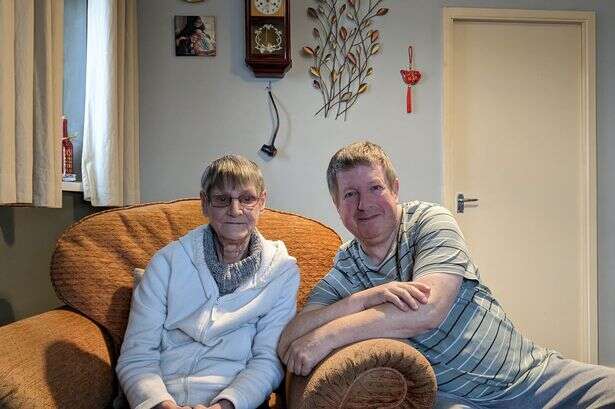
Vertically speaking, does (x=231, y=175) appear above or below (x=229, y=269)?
above

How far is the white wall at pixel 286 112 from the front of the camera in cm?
346

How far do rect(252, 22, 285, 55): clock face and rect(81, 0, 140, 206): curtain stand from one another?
654mm

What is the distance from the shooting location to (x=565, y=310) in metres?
3.69

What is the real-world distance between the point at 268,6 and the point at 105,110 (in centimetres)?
105

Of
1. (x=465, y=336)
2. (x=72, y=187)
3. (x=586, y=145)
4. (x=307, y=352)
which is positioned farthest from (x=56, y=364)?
(x=586, y=145)

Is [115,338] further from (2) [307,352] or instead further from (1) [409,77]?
(1) [409,77]

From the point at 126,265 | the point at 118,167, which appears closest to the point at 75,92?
the point at 118,167

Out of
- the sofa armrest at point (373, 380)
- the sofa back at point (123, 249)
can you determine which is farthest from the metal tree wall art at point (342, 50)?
the sofa armrest at point (373, 380)

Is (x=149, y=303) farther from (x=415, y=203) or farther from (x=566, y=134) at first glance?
(x=566, y=134)

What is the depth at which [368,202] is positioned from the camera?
5.26 feet

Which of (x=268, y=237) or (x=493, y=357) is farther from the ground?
(x=268, y=237)

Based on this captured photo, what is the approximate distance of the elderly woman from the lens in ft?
5.16

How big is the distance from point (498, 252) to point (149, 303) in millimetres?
2515

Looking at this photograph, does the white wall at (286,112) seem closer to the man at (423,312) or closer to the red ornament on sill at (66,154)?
the red ornament on sill at (66,154)
